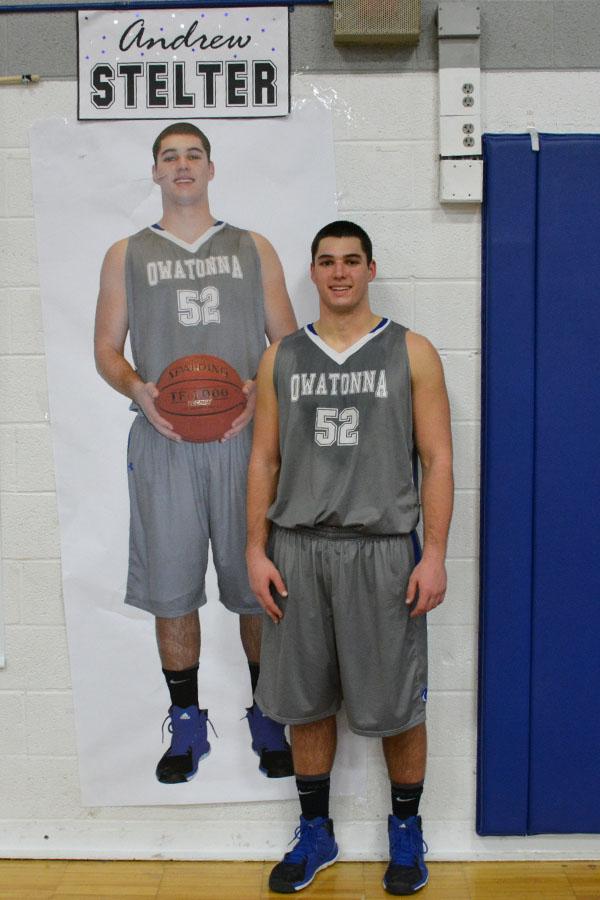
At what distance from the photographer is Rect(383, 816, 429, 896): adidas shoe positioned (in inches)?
80.7

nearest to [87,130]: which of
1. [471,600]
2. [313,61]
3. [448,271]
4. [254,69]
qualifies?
[254,69]

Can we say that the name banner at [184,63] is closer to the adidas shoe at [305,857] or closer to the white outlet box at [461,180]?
the white outlet box at [461,180]

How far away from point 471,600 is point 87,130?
5.10ft

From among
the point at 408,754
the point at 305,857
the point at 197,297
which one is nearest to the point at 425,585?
the point at 408,754

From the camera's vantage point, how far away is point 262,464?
1.99 metres

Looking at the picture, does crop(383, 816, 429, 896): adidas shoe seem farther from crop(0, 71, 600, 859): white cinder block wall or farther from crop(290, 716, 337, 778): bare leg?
crop(290, 716, 337, 778): bare leg

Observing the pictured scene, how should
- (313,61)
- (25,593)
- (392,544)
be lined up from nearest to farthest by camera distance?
(392,544) → (313,61) → (25,593)

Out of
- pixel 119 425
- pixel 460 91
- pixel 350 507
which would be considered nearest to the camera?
pixel 350 507

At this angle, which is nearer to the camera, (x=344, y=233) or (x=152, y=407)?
(x=344, y=233)

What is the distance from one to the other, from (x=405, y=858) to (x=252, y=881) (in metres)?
0.39

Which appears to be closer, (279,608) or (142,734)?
(279,608)

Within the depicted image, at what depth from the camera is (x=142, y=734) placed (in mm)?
2225

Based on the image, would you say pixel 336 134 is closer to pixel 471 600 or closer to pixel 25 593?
pixel 471 600

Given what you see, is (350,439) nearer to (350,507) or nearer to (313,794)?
(350,507)
